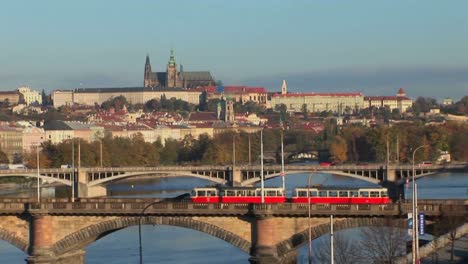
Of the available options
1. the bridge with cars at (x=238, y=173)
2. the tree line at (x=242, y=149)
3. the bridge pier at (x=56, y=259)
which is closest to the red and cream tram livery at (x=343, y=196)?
the bridge pier at (x=56, y=259)

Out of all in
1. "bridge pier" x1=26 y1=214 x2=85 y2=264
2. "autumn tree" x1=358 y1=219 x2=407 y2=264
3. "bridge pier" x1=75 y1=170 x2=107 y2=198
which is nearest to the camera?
"autumn tree" x1=358 y1=219 x2=407 y2=264

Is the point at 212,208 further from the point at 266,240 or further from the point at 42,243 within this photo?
the point at 42,243

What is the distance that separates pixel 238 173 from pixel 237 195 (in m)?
29.5

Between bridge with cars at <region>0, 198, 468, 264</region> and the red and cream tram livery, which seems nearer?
bridge with cars at <region>0, 198, 468, 264</region>

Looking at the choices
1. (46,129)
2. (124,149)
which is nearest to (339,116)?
(46,129)

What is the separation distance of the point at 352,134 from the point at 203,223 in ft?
265

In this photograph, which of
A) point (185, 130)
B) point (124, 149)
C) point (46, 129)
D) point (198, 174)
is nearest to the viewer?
point (198, 174)

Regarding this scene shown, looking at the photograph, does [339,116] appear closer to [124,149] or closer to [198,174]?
[124,149]

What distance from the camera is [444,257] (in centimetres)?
3394

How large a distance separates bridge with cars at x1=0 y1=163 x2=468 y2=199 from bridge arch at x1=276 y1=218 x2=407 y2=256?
25.6 m

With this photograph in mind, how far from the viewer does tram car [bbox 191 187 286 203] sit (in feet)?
122

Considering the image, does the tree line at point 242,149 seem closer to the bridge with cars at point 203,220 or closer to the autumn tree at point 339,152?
the autumn tree at point 339,152

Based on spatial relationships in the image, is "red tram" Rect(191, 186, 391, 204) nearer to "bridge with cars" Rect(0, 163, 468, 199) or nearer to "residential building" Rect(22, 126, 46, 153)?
"bridge with cars" Rect(0, 163, 468, 199)

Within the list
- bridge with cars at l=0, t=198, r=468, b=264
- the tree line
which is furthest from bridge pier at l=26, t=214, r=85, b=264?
the tree line
